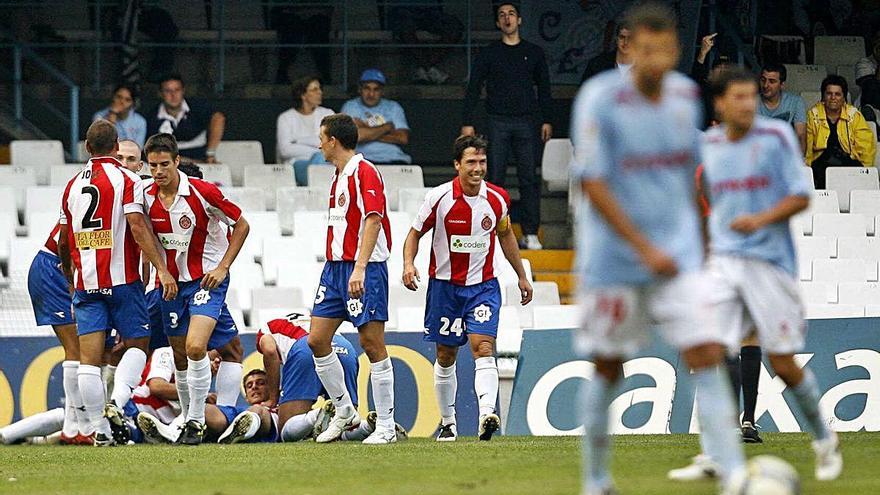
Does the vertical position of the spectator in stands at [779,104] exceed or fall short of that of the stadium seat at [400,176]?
it exceeds it

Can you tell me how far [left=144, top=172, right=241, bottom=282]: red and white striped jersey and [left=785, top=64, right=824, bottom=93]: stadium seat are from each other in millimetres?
9129

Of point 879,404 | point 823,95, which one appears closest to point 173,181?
point 879,404

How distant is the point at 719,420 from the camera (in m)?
5.71

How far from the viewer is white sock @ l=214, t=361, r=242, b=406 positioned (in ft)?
35.5

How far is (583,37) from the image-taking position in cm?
1795

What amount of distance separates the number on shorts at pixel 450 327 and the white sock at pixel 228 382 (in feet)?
5.09

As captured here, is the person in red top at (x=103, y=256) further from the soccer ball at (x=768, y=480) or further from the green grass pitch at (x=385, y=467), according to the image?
the soccer ball at (x=768, y=480)

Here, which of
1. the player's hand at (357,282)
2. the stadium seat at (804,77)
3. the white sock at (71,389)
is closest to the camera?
the player's hand at (357,282)

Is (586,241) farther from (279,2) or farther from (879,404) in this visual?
(279,2)

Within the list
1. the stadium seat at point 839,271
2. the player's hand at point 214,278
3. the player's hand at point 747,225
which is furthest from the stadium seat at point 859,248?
the player's hand at point 747,225

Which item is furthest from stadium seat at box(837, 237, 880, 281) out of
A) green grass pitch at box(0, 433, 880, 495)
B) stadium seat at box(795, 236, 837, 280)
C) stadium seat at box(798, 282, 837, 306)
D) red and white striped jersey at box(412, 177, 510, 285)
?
red and white striped jersey at box(412, 177, 510, 285)

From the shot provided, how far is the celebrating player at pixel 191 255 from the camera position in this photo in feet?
33.0

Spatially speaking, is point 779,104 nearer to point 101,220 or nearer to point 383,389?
point 383,389

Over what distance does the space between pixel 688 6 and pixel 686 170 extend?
1238 centimetres
